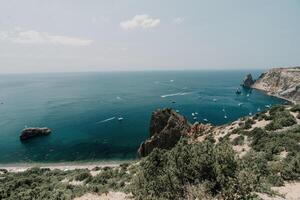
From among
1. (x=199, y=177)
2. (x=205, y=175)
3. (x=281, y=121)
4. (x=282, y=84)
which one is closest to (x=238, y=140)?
(x=281, y=121)

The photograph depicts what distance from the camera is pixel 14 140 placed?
8138cm

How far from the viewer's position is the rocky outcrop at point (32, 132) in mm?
82194

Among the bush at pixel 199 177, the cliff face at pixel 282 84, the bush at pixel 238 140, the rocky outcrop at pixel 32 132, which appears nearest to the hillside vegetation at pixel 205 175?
the bush at pixel 199 177

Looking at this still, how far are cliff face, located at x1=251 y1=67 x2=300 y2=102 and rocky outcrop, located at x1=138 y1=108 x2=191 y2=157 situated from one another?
101 m

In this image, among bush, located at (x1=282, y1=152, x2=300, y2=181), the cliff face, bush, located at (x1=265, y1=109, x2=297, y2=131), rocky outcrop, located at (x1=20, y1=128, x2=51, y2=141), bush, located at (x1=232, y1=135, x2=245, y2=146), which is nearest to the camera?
bush, located at (x1=282, y1=152, x2=300, y2=181)

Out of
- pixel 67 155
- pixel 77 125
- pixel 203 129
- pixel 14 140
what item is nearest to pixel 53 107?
pixel 77 125

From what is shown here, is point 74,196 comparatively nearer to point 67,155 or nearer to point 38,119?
point 67,155

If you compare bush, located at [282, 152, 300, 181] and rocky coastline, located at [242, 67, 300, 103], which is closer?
bush, located at [282, 152, 300, 181]

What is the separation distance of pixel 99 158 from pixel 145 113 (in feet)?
159

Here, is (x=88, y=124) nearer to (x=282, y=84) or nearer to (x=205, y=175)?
(x=205, y=175)

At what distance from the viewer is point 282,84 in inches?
6412

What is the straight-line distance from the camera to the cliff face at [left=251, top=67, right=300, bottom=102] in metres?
137

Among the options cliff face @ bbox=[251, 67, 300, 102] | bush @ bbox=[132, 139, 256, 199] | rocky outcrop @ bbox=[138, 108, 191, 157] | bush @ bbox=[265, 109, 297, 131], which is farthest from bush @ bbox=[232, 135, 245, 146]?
cliff face @ bbox=[251, 67, 300, 102]

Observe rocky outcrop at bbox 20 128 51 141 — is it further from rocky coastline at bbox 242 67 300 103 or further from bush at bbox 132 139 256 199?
rocky coastline at bbox 242 67 300 103
